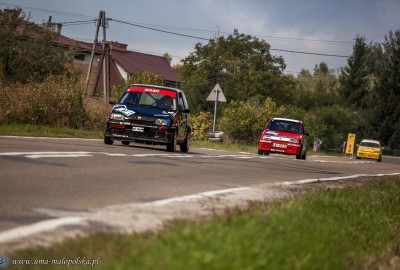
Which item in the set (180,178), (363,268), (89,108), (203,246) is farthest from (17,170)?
(89,108)

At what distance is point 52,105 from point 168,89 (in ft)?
20.8

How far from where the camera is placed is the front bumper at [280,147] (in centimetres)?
3002

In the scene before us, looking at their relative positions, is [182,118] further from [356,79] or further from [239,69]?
[356,79]

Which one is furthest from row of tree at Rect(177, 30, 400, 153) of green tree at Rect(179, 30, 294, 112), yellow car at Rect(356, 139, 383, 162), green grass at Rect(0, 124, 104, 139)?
green grass at Rect(0, 124, 104, 139)

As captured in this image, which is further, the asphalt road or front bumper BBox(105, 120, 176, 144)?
front bumper BBox(105, 120, 176, 144)

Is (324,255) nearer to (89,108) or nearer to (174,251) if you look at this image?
(174,251)

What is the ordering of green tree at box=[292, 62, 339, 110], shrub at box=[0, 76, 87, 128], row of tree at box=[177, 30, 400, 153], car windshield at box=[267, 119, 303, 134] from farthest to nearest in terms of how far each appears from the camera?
green tree at box=[292, 62, 339, 110]
row of tree at box=[177, 30, 400, 153]
car windshield at box=[267, 119, 303, 134]
shrub at box=[0, 76, 87, 128]

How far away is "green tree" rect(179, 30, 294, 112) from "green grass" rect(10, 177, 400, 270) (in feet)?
249

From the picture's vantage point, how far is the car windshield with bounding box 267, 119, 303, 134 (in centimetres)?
3116

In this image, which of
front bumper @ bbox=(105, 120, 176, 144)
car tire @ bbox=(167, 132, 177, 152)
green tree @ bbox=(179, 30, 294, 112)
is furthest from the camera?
green tree @ bbox=(179, 30, 294, 112)

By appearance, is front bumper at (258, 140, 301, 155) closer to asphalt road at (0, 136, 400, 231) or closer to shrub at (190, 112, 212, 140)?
asphalt road at (0, 136, 400, 231)

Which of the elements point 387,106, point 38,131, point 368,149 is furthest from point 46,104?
point 387,106

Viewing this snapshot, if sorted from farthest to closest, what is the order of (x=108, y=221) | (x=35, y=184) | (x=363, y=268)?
(x=35, y=184), (x=363, y=268), (x=108, y=221)

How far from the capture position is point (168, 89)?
21531 mm
